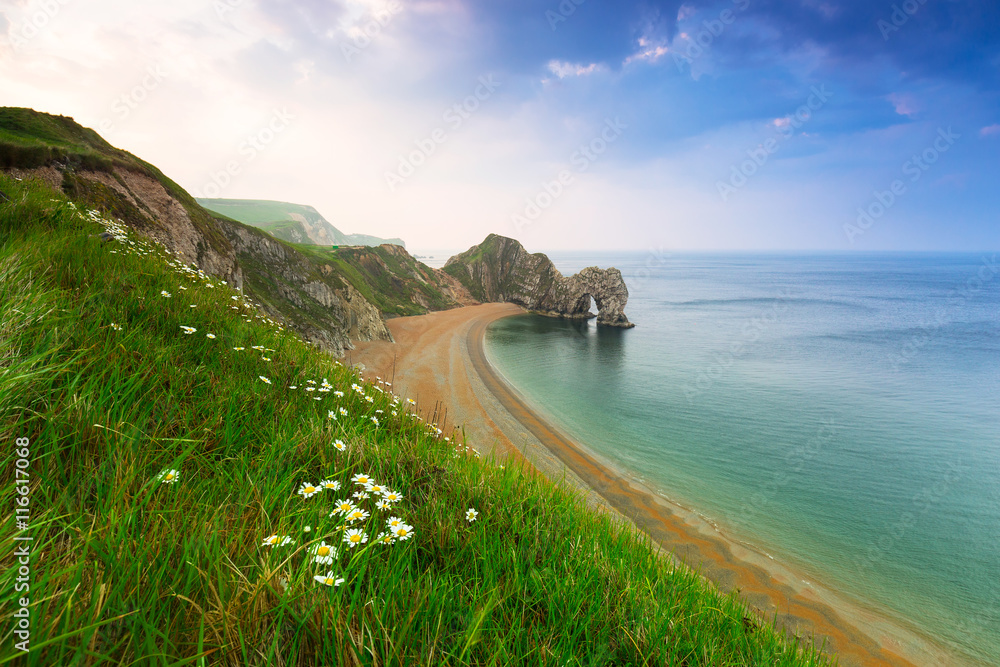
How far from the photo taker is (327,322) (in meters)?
43.8

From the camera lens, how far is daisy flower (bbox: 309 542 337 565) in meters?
1.82

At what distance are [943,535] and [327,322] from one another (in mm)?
52561

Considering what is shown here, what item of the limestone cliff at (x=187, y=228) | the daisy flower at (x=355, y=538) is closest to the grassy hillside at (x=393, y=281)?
the limestone cliff at (x=187, y=228)

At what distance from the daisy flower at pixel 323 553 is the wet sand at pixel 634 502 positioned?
1420 millimetres

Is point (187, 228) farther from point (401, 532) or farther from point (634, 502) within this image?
point (634, 502)

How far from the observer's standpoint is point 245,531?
6.53 feet

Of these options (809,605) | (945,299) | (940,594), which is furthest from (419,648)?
(945,299)

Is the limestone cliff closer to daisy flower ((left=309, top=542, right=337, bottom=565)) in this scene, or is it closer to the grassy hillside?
daisy flower ((left=309, top=542, right=337, bottom=565))

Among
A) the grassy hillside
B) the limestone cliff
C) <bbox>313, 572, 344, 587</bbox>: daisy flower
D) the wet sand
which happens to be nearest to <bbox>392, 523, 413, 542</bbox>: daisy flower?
<bbox>313, 572, 344, 587</bbox>: daisy flower

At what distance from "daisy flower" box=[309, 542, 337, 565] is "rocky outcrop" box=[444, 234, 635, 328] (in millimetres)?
80009

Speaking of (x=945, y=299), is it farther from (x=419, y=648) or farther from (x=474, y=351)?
(x=419, y=648)

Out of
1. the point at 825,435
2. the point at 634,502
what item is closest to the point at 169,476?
the point at 634,502

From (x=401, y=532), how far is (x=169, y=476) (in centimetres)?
143

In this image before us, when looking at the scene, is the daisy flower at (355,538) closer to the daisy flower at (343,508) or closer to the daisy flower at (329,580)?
the daisy flower at (343,508)
